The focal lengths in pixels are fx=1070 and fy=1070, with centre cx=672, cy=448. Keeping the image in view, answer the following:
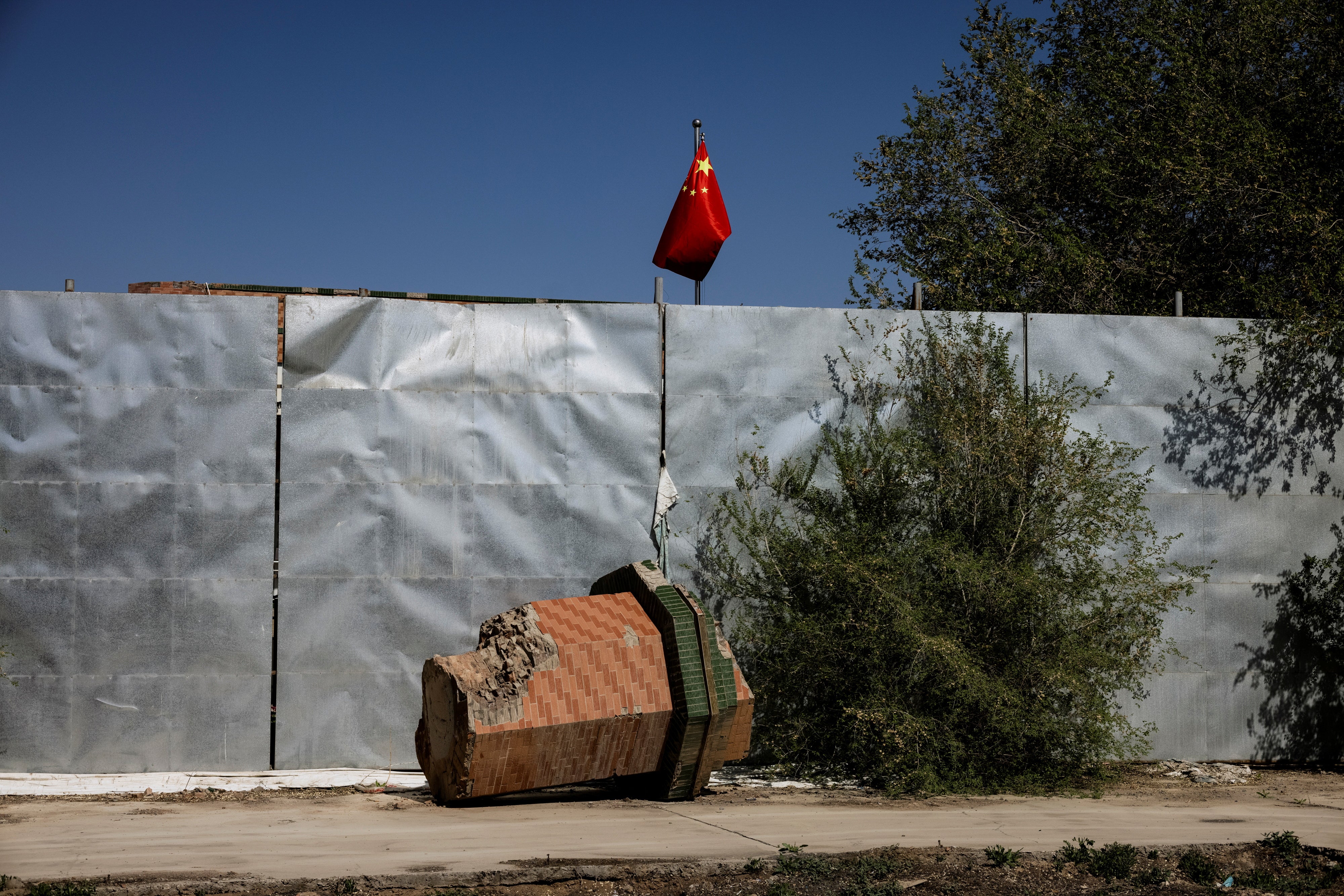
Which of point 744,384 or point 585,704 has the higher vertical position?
point 744,384

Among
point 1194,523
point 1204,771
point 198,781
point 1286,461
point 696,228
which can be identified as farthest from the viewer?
point 696,228

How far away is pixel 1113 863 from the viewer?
466cm

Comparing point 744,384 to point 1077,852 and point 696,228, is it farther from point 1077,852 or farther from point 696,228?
point 1077,852

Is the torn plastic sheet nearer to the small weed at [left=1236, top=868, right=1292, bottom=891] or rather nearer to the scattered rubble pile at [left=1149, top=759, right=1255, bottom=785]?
the small weed at [left=1236, top=868, right=1292, bottom=891]

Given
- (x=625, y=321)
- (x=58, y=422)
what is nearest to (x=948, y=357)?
(x=625, y=321)

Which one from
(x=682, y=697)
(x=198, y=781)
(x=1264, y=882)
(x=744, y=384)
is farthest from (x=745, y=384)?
(x=198, y=781)

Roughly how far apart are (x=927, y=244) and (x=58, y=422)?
1170 centimetres

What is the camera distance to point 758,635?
7266mm

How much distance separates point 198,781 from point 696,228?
213 inches

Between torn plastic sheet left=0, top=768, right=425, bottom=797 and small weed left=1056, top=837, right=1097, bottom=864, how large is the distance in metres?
3.82

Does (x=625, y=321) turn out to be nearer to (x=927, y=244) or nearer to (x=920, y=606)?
(x=920, y=606)

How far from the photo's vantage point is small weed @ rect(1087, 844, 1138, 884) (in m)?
4.61

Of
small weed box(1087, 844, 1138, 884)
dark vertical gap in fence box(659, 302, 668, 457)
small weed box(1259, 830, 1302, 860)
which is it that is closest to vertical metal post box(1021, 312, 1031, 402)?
dark vertical gap in fence box(659, 302, 668, 457)

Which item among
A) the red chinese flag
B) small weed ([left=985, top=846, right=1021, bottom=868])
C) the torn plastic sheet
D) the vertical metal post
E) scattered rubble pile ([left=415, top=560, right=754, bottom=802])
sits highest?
the red chinese flag
